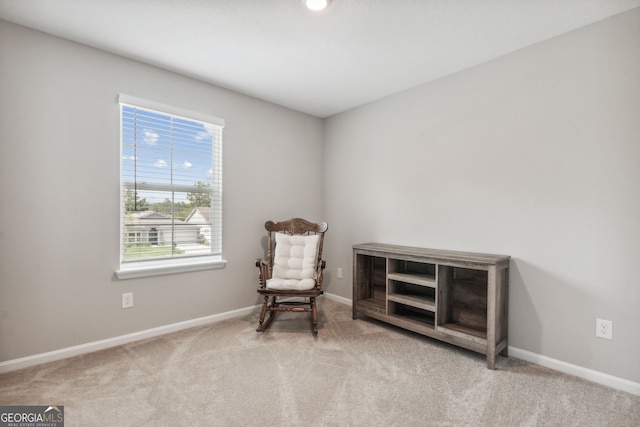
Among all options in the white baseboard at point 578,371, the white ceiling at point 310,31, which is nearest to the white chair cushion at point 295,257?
the white ceiling at point 310,31

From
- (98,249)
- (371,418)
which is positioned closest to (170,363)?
(98,249)

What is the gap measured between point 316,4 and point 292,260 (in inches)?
85.0

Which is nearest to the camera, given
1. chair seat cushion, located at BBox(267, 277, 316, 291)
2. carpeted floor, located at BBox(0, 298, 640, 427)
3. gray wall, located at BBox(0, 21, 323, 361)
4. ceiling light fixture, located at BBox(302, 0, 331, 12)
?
carpeted floor, located at BBox(0, 298, 640, 427)

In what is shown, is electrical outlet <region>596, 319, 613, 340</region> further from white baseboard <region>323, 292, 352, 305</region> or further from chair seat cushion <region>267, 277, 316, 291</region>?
white baseboard <region>323, 292, 352, 305</region>

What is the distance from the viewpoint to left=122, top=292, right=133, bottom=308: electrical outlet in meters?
2.44

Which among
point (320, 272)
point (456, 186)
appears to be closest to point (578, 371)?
point (456, 186)

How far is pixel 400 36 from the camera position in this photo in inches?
83.2

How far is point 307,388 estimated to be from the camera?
1837 mm

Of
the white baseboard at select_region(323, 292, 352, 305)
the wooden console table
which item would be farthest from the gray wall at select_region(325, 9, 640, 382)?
the white baseboard at select_region(323, 292, 352, 305)

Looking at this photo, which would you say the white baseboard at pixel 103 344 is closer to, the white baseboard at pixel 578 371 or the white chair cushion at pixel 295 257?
the white chair cushion at pixel 295 257

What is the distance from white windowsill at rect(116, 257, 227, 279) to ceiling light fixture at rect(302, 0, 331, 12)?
2285 millimetres

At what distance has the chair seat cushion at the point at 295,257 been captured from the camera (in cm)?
300

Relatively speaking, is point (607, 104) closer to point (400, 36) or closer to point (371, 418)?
point (400, 36)

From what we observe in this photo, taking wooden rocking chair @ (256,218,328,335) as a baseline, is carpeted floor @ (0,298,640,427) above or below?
below
